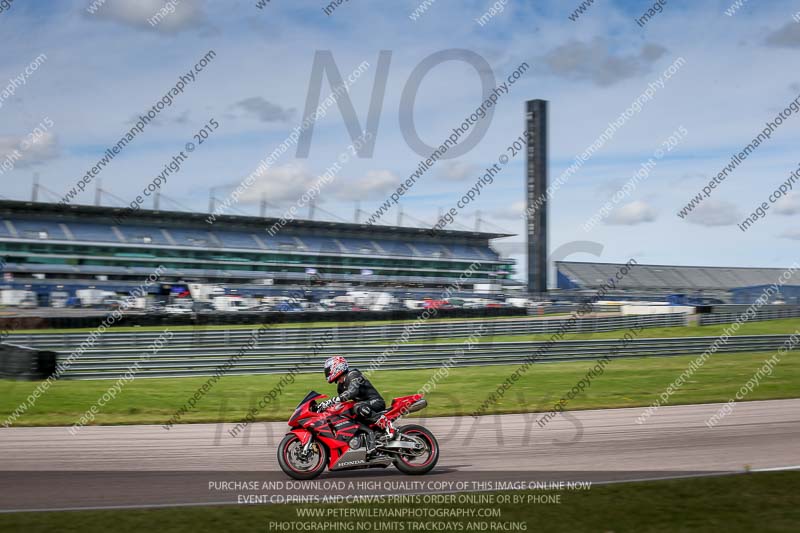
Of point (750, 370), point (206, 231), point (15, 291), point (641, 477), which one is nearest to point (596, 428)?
→ point (641, 477)

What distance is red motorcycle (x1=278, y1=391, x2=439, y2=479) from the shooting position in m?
7.88

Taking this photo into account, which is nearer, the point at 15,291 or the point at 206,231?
the point at 15,291

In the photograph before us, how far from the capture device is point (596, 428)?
11828mm

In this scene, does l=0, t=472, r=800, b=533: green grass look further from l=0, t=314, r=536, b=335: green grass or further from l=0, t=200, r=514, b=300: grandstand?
l=0, t=200, r=514, b=300: grandstand

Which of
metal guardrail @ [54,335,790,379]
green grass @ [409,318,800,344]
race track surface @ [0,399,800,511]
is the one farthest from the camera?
green grass @ [409,318,800,344]

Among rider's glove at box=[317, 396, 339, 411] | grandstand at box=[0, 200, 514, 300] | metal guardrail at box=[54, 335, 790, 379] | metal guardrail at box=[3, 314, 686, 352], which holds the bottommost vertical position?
rider's glove at box=[317, 396, 339, 411]

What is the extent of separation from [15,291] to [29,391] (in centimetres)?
3318

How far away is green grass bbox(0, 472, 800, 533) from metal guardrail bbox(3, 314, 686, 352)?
18.8 meters

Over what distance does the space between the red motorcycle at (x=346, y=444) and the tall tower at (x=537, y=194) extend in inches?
2157

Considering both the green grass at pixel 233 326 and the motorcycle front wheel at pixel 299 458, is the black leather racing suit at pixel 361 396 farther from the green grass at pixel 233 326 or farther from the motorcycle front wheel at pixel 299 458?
the green grass at pixel 233 326

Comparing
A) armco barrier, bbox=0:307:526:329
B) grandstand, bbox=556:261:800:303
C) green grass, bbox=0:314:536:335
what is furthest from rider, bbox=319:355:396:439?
grandstand, bbox=556:261:800:303

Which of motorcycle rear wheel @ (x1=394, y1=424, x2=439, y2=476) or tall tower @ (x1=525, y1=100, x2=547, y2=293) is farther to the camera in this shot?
tall tower @ (x1=525, y1=100, x2=547, y2=293)

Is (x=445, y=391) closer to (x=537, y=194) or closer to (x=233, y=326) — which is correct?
(x=233, y=326)

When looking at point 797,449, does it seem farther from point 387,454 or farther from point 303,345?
point 303,345
